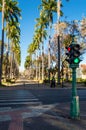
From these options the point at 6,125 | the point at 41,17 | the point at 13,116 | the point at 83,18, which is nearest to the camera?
the point at 6,125

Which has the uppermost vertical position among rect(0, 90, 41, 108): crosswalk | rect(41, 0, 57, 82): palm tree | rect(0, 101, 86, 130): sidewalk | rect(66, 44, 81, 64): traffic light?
rect(41, 0, 57, 82): palm tree

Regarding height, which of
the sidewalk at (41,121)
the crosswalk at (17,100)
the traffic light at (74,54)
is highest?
the traffic light at (74,54)

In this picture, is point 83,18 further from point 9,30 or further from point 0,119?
point 0,119

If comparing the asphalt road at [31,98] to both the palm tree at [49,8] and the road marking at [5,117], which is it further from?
the palm tree at [49,8]

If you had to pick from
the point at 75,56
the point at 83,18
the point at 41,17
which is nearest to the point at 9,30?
the point at 41,17

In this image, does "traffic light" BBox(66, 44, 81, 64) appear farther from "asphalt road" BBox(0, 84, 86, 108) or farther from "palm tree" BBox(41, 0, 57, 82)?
"palm tree" BBox(41, 0, 57, 82)

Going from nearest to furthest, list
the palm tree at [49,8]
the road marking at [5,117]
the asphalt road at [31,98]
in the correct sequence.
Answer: the road marking at [5,117], the asphalt road at [31,98], the palm tree at [49,8]

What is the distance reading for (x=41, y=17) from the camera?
2699 inches

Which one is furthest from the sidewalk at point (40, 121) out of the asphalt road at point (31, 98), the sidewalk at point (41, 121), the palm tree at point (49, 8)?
the palm tree at point (49, 8)

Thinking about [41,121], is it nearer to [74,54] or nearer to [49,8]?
[74,54]

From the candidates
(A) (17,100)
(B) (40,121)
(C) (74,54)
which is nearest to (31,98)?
(A) (17,100)

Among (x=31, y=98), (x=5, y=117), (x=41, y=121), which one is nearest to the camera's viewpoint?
(x=41, y=121)

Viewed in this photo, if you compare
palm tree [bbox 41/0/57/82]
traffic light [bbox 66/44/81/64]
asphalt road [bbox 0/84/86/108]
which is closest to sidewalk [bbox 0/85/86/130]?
traffic light [bbox 66/44/81/64]

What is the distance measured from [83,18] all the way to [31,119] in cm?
4923
